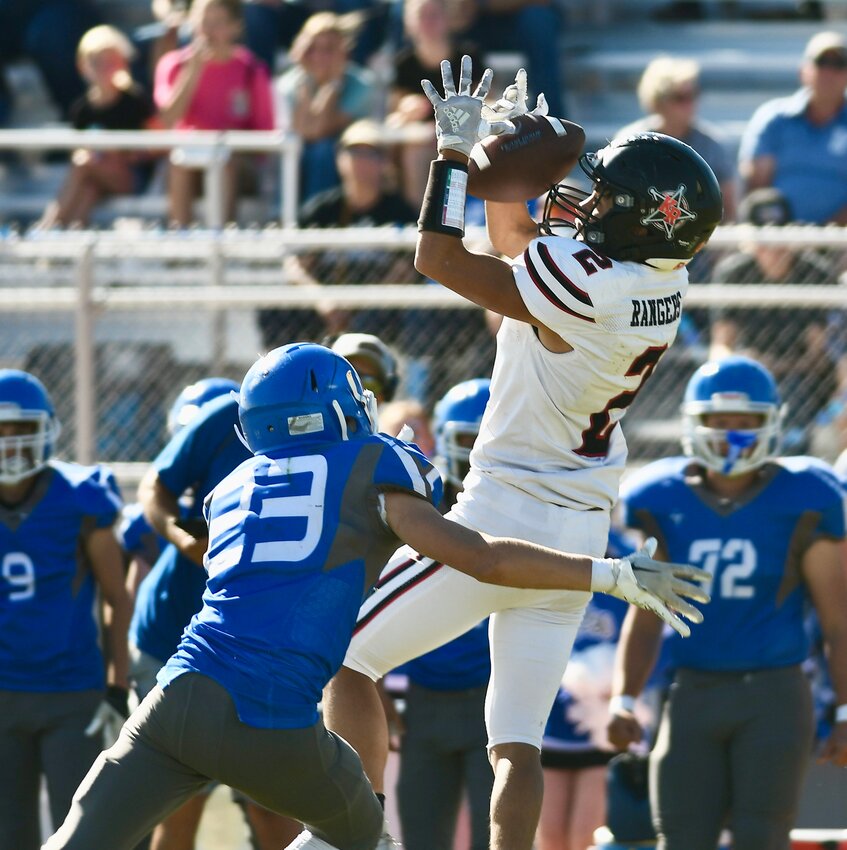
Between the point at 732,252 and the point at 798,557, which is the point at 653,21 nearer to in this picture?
the point at 732,252

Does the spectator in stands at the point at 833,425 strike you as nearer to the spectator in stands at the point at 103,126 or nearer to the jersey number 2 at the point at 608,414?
the jersey number 2 at the point at 608,414

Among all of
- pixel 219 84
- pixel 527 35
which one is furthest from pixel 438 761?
pixel 527 35

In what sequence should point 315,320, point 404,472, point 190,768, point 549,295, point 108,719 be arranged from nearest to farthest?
point 190,768 < point 404,472 < point 549,295 < point 108,719 < point 315,320

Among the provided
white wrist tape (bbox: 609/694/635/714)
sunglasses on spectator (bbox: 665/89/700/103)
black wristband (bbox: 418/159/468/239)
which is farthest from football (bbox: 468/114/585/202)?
sunglasses on spectator (bbox: 665/89/700/103)

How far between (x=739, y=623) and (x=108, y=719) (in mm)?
1988

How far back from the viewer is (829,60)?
869 cm

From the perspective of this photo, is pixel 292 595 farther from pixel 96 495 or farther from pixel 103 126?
pixel 103 126

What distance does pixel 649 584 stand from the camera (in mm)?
3867

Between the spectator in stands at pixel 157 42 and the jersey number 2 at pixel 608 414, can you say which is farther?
the spectator in stands at pixel 157 42

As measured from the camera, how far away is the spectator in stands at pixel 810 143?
28.0 feet

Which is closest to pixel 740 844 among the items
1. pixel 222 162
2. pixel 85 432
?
pixel 85 432

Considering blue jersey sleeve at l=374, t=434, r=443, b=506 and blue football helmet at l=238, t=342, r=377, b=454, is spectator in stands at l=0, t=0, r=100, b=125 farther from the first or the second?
blue jersey sleeve at l=374, t=434, r=443, b=506

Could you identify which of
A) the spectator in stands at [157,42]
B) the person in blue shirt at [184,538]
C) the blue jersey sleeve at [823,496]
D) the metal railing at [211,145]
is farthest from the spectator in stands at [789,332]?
the spectator in stands at [157,42]

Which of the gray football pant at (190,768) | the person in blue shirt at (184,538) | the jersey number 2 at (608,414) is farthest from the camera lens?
the person in blue shirt at (184,538)
